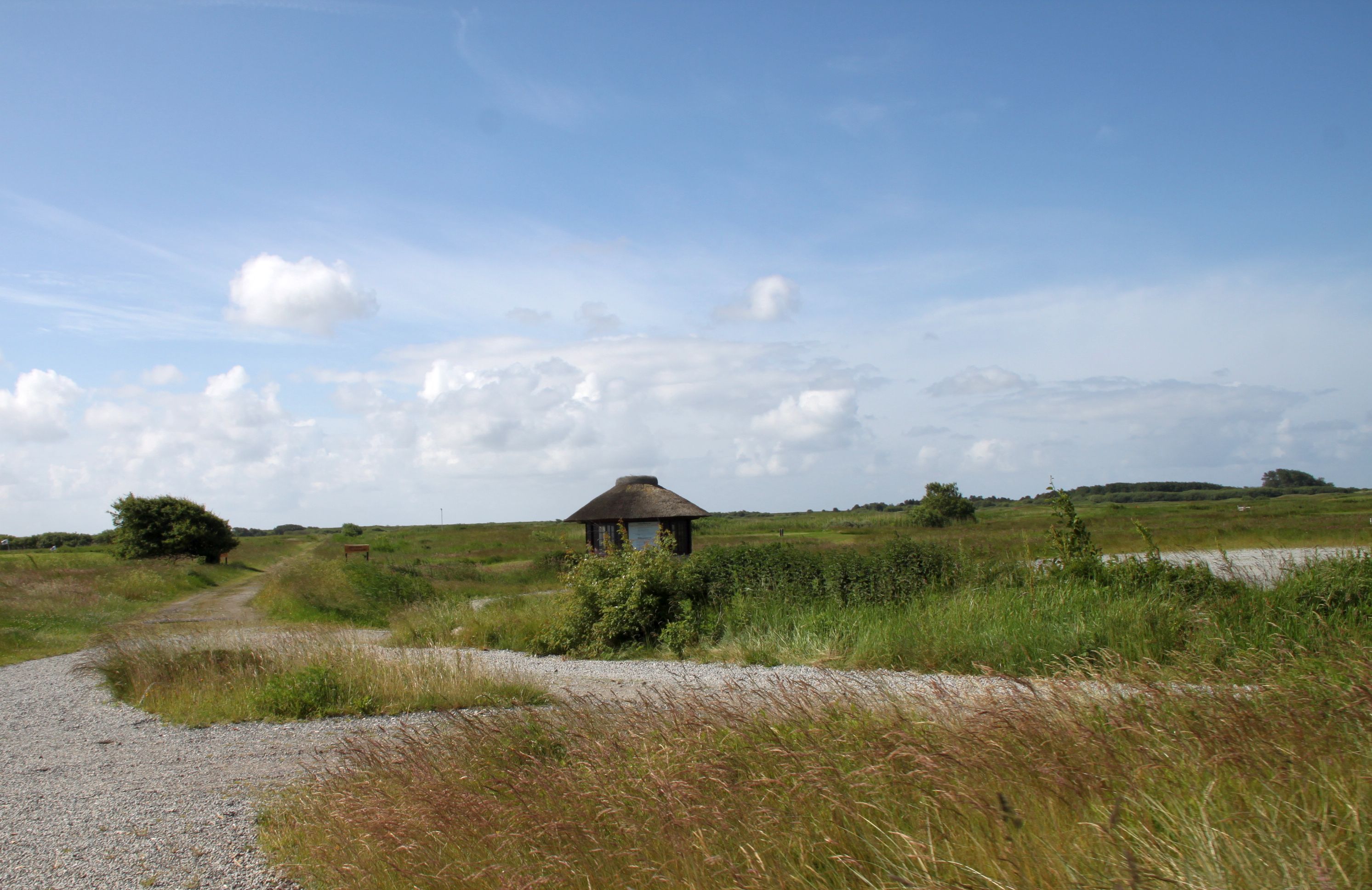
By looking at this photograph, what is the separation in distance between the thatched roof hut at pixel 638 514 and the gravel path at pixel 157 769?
10.5 meters

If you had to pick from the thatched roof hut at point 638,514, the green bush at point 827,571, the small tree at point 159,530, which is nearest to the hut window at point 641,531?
the thatched roof hut at point 638,514

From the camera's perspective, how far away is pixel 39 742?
8.89 meters

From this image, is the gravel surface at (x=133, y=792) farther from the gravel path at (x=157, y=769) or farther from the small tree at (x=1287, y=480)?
the small tree at (x=1287, y=480)

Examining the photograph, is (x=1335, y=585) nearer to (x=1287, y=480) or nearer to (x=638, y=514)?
(x=638, y=514)

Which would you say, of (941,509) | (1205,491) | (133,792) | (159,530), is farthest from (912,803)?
(1205,491)

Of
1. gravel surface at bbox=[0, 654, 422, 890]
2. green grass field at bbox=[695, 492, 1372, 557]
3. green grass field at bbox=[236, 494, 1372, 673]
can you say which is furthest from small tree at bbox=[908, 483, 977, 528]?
gravel surface at bbox=[0, 654, 422, 890]

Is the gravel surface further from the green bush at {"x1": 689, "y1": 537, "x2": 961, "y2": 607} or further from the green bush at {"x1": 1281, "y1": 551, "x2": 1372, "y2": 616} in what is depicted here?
the green bush at {"x1": 1281, "y1": 551, "x2": 1372, "y2": 616}

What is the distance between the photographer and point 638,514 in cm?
2388

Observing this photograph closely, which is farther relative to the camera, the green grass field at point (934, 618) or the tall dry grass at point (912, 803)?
the green grass field at point (934, 618)

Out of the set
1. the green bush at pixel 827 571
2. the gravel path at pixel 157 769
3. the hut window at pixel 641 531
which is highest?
the hut window at pixel 641 531

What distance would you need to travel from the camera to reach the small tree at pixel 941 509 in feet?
230

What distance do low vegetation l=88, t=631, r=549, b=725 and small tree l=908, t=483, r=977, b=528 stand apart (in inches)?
2394

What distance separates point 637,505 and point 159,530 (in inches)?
1428

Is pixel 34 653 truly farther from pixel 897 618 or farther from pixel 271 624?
pixel 897 618
